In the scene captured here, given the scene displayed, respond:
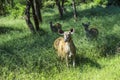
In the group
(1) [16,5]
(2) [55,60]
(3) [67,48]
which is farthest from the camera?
(1) [16,5]

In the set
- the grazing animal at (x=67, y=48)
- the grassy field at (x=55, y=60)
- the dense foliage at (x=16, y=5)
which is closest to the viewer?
the grassy field at (x=55, y=60)

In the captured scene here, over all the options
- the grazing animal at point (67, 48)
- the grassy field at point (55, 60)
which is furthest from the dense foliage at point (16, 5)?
the grazing animal at point (67, 48)

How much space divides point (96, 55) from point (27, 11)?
6507 mm

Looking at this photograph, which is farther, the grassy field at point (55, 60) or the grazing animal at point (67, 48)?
the grazing animal at point (67, 48)

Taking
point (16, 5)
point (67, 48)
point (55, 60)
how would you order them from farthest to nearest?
point (16, 5)
point (55, 60)
point (67, 48)

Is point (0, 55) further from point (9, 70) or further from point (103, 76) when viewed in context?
point (103, 76)

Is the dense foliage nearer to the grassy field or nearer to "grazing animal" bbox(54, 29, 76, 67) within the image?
the grassy field

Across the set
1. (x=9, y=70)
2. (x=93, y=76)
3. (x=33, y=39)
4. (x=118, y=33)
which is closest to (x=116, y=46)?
(x=118, y=33)

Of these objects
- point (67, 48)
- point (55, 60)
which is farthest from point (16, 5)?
point (67, 48)

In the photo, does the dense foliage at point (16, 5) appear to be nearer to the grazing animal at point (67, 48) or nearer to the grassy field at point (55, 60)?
the grassy field at point (55, 60)

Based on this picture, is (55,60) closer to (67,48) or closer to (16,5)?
(67,48)

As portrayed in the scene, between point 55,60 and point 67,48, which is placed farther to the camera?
point 55,60

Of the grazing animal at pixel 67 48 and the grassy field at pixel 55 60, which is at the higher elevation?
the grazing animal at pixel 67 48

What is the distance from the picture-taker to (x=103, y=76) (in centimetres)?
1128
